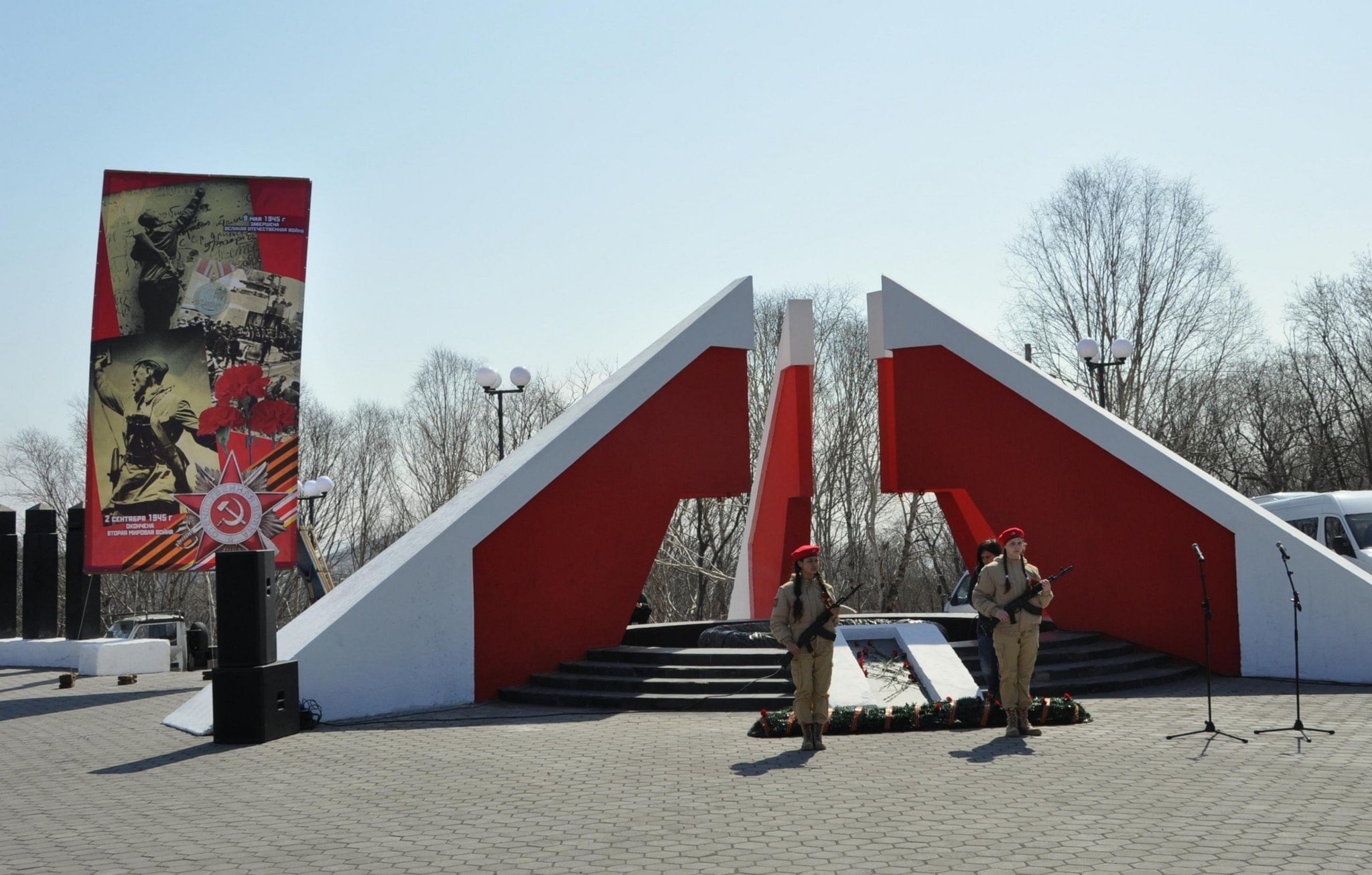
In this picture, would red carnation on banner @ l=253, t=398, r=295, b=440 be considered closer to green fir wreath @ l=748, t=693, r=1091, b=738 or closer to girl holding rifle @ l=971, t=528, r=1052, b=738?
green fir wreath @ l=748, t=693, r=1091, b=738

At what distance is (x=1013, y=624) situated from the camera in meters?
9.22

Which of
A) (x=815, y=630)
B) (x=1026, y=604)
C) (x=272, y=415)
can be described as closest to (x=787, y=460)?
(x=1026, y=604)

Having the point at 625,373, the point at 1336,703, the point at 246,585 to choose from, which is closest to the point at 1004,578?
the point at 1336,703

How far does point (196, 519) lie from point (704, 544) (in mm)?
20118

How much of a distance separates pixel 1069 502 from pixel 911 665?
324 centimetres

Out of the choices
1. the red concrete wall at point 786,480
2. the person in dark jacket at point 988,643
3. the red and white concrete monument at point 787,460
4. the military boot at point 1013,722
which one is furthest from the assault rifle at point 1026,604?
the red concrete wall at point 786,480

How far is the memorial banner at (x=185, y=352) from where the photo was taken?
17875mm

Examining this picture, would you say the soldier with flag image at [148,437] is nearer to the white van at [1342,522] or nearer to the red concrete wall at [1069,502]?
the red concrete wall at [1069,502]

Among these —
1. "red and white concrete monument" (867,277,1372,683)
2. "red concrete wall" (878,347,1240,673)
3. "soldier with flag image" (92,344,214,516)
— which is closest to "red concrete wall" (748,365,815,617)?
"red and white concrete monument" (867,277,1372,683)

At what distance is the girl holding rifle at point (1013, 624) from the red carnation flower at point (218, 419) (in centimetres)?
1306

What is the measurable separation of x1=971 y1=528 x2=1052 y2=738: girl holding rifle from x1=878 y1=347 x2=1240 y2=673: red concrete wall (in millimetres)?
4475

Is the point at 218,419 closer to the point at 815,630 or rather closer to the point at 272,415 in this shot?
the point at 272,415

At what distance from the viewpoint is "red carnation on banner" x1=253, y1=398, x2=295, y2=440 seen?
18.4m

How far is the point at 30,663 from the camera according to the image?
21562mm
